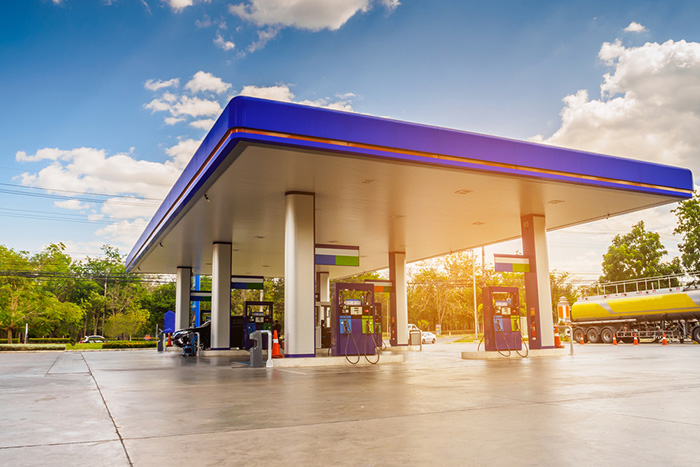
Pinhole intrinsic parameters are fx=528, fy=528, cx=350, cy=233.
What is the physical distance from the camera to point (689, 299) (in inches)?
1046

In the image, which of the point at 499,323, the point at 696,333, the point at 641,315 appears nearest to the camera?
the point at 499,323

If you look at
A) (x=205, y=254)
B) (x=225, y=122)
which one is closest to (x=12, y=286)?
(x=205, y=254)

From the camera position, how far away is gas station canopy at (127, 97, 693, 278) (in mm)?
11836

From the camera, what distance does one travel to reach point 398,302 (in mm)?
26797

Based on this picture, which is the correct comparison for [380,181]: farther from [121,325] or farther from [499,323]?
[121,325]

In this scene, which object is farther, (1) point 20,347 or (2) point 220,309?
(1) point 20,347

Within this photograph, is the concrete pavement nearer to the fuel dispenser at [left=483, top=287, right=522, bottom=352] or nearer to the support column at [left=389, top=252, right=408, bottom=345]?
the fuel dispenser at [left=483, top=287, right=522, bottom=352]

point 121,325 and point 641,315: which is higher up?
point 641,315

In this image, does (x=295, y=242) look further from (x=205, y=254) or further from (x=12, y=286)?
(x=12, y=286)

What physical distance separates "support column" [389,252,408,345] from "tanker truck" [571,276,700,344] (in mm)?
12980

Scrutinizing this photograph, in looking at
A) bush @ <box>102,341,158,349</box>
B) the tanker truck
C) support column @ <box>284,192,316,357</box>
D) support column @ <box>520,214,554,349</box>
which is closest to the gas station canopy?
support column @ <box>520,214,554,349</box>

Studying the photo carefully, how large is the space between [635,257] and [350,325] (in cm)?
5028

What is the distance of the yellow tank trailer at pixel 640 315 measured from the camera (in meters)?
27.0

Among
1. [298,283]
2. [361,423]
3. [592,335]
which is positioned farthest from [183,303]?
[361,423]
